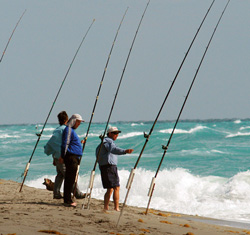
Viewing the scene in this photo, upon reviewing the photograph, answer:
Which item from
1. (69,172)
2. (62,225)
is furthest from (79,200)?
(62,225)

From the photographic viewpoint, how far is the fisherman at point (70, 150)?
21.6ft

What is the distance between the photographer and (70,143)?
664 cm

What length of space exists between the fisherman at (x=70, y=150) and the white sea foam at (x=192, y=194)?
4.00 meters

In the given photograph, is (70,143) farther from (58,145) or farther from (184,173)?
(184,173)

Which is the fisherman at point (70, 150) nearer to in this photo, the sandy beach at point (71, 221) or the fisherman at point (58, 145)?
the fisherman at point (58, 145)

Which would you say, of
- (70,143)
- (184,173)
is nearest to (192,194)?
(184,173)

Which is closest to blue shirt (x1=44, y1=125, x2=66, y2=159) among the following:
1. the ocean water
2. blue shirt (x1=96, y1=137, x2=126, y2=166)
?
blue shirt (x1=96, y1=137, x2=126, y2=166)

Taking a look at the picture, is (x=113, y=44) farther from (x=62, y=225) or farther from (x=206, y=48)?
(x=62, y=225)

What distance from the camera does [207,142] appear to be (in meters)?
30.1

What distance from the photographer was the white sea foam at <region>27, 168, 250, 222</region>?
10.7m

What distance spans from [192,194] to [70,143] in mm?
7335

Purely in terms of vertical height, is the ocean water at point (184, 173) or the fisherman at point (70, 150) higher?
the ocean water at point (184, 173)

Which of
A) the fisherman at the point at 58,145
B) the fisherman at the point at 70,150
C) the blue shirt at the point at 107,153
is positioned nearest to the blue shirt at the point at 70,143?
the fisherman at the point at 70,150

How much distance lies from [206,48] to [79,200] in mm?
3029
